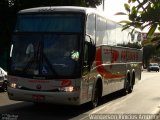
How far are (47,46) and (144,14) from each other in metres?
8.10

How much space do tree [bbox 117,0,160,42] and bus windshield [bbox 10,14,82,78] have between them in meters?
7.48

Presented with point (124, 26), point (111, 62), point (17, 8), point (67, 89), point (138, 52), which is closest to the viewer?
point (124, 26)

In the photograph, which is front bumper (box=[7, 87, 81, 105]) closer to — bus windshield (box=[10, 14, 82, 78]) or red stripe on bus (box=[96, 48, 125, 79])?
bus windshield (box=[10, 14, 82, 78])

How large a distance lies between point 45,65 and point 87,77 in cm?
135

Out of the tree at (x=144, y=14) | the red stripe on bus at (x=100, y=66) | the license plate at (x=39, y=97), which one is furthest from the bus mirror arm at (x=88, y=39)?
the tree at (x=144, y=14)

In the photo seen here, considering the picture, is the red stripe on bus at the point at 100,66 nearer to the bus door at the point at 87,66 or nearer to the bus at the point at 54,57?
the bus at the point at 54,57

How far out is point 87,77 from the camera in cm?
1257

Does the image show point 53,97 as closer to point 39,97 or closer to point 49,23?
point 39,97

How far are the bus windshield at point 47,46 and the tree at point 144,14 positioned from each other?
294 inches

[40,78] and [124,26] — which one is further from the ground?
[124,26]

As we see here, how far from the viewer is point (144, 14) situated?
427cm

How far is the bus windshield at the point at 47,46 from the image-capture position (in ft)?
39.2

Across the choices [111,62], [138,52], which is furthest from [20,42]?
[138,52]

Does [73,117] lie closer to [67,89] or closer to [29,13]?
[67,89]
